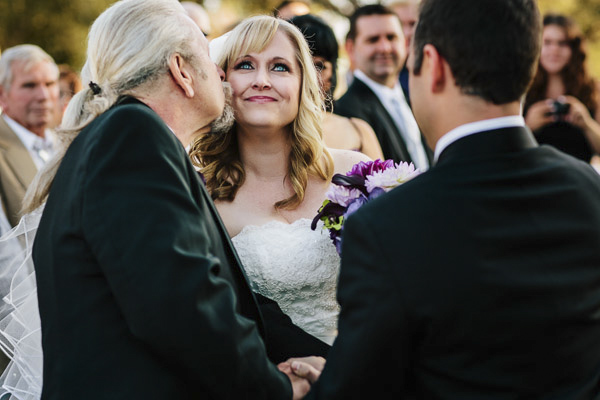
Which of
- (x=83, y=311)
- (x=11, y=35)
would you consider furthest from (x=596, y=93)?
(x=11, y=35)

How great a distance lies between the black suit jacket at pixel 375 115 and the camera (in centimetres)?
591

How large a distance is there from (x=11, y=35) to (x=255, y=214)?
1842 cm

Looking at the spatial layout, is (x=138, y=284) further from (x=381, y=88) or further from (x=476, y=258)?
(x=381, y=88)

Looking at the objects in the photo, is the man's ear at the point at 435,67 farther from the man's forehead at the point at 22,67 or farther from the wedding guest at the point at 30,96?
the man's forehead at the point at 22,67

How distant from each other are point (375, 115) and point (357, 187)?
298 centimetres

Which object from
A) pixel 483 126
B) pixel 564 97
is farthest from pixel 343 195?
pixel 564 97

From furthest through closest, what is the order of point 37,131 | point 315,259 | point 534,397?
point 37,131 → point 315,259 → point 534,397

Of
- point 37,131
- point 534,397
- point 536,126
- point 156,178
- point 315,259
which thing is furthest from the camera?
point 37,131

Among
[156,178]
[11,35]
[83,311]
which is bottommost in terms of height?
[11,35]

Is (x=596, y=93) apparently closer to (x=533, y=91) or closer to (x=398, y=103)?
(x=533, y=91)

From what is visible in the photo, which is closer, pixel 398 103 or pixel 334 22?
pixel 398 103

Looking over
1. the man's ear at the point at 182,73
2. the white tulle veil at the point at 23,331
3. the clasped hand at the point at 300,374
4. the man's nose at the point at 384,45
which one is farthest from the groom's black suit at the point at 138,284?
the man's nose at the point at 384,45

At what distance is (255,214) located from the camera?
12.5ft

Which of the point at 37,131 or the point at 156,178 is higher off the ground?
the point at 156,178
